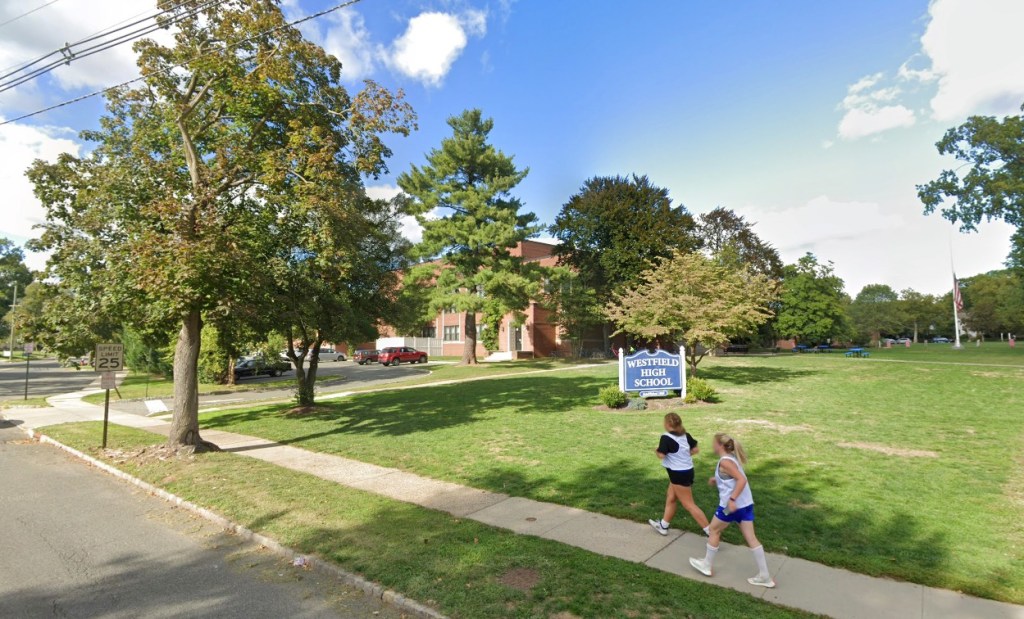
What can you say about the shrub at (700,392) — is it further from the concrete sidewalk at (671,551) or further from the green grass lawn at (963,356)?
the green grass lawn at (963,356)

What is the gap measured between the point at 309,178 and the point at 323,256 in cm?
187

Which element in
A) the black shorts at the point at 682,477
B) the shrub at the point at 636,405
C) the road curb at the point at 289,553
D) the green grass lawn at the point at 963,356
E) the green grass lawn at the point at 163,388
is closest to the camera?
the road curb at the point at 289,553

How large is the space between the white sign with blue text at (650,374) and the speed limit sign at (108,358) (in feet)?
43.6

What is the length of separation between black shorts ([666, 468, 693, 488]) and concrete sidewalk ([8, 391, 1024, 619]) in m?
0.62

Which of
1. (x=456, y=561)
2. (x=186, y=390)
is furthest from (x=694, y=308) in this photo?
(x=186, y=390)

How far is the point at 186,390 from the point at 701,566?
10647mm

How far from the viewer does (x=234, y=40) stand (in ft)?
34.6

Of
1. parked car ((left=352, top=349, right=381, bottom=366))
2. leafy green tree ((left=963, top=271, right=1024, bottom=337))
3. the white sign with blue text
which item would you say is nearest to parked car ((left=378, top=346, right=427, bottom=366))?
parked car ((left=352, top=349, right=381, bottom=366))

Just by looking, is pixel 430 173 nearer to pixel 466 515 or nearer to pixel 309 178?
pixel 309 178

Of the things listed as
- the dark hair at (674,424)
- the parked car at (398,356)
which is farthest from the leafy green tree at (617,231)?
the dark hair at (674,424)

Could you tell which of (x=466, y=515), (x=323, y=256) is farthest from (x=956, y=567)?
(x=323, y=256)

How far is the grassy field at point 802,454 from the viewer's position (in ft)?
17.6

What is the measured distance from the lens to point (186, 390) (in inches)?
427

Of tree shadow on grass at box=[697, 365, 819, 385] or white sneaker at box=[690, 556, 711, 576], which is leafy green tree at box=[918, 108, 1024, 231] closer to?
tree shadow on grass at box=[697, 365, 819, 385]
